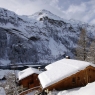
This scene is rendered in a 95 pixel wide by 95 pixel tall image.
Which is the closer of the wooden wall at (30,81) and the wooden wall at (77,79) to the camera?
the wooden wall at (77,79)

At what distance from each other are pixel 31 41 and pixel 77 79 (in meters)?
124

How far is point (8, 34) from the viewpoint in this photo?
12938cm

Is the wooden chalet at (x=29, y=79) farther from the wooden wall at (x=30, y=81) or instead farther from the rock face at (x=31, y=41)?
the rock face at (x=31, y=41)

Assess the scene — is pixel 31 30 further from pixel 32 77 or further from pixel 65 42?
pixel 32 77

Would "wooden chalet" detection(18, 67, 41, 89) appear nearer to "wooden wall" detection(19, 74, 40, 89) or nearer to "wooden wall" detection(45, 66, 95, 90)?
"wooden wall" detection(19, 74, 40, 89)

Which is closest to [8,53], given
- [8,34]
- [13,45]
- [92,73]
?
[13,45]

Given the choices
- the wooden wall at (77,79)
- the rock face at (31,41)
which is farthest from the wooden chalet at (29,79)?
the rock face at (31,41)

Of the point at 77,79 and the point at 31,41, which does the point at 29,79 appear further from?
the point at 31,41

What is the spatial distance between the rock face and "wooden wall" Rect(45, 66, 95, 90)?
96.8 meters

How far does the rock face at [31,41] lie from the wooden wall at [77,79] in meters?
96.8

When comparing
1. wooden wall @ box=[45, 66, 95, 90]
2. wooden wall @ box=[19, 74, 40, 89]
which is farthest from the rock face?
wooden wall @ box=[45, 66, 95, 90]

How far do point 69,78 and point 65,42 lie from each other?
158 meters

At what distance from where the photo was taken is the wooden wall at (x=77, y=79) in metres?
16.9

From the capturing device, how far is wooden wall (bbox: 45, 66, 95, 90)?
1689 cm
